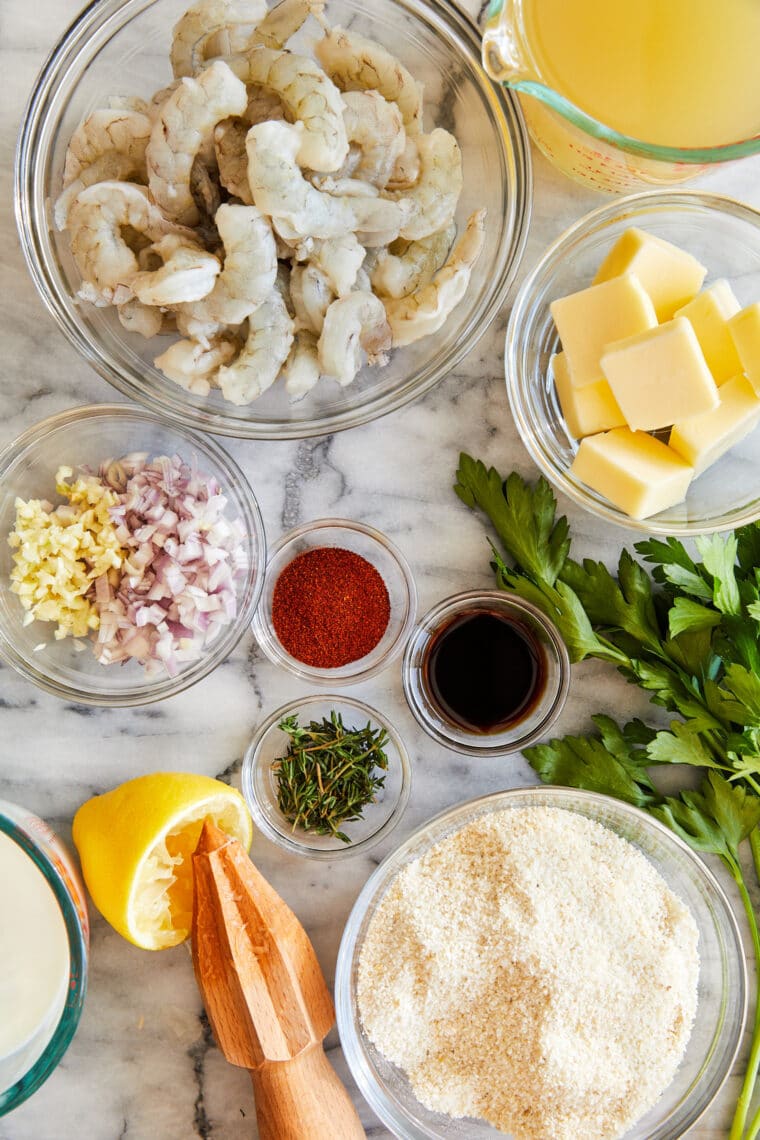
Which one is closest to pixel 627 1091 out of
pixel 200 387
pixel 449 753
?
pixel 449 753

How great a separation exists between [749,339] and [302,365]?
0.68 m

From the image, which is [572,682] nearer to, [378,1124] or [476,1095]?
[476,1095]

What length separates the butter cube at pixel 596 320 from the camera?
1.46 m

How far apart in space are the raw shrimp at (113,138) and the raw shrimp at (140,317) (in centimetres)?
19

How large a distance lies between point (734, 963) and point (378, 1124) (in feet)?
2.40

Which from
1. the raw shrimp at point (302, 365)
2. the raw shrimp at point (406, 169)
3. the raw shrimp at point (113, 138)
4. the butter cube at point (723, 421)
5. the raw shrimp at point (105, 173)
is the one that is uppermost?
the raw shrimp at point (406, 169)

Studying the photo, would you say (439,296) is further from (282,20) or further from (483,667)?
(483,667)

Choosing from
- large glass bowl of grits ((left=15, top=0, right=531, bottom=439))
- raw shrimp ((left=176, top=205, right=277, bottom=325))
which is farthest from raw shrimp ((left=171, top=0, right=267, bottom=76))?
raw shrimp ((left=176, top=205, right=277, bottom=325))

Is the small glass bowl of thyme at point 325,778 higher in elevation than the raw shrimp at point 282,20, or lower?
lower

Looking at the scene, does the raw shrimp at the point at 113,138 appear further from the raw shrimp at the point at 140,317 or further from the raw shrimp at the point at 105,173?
the raw shrimp at the point at 140,317

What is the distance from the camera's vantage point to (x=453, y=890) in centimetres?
167

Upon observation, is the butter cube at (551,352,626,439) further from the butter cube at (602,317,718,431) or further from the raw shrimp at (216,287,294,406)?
Result: the raw shrimp at (216,287,294,406)

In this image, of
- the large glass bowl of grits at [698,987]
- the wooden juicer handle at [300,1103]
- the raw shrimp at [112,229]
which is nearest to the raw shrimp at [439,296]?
the raw shrimp at [112,229]

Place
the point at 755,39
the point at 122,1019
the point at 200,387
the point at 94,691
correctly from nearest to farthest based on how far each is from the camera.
→ 1. the point at 755,39
2. the point at 200,387
3. the point at 94,691
4. the point at 122,1019
